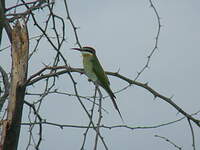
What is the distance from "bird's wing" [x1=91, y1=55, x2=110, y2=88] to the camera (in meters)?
4.71

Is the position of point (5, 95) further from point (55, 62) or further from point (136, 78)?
point (136, 78)

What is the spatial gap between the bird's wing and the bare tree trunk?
1.57 meters

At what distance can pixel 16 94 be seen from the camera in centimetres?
305

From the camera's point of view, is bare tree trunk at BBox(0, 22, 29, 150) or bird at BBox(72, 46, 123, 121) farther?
bird at BBox(72, 46, 123, 121)

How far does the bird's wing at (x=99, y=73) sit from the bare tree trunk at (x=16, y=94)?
5.14 feet

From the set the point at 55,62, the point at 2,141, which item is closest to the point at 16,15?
the point at 55,62

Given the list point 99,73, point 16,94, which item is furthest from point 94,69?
point 16,94

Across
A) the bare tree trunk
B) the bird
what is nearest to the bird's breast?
the bird

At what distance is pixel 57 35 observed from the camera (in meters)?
3.54

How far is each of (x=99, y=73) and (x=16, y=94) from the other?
6.01ft

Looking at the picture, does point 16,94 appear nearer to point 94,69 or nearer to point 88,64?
point 94,69

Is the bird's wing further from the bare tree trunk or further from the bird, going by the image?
the bare tree trunk

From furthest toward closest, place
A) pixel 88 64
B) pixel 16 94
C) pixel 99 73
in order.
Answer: pixel 88 64, pixel 99 73, pixel 16 94

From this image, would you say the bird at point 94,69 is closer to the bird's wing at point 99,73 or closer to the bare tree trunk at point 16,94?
the bird's wing at point 99,73
